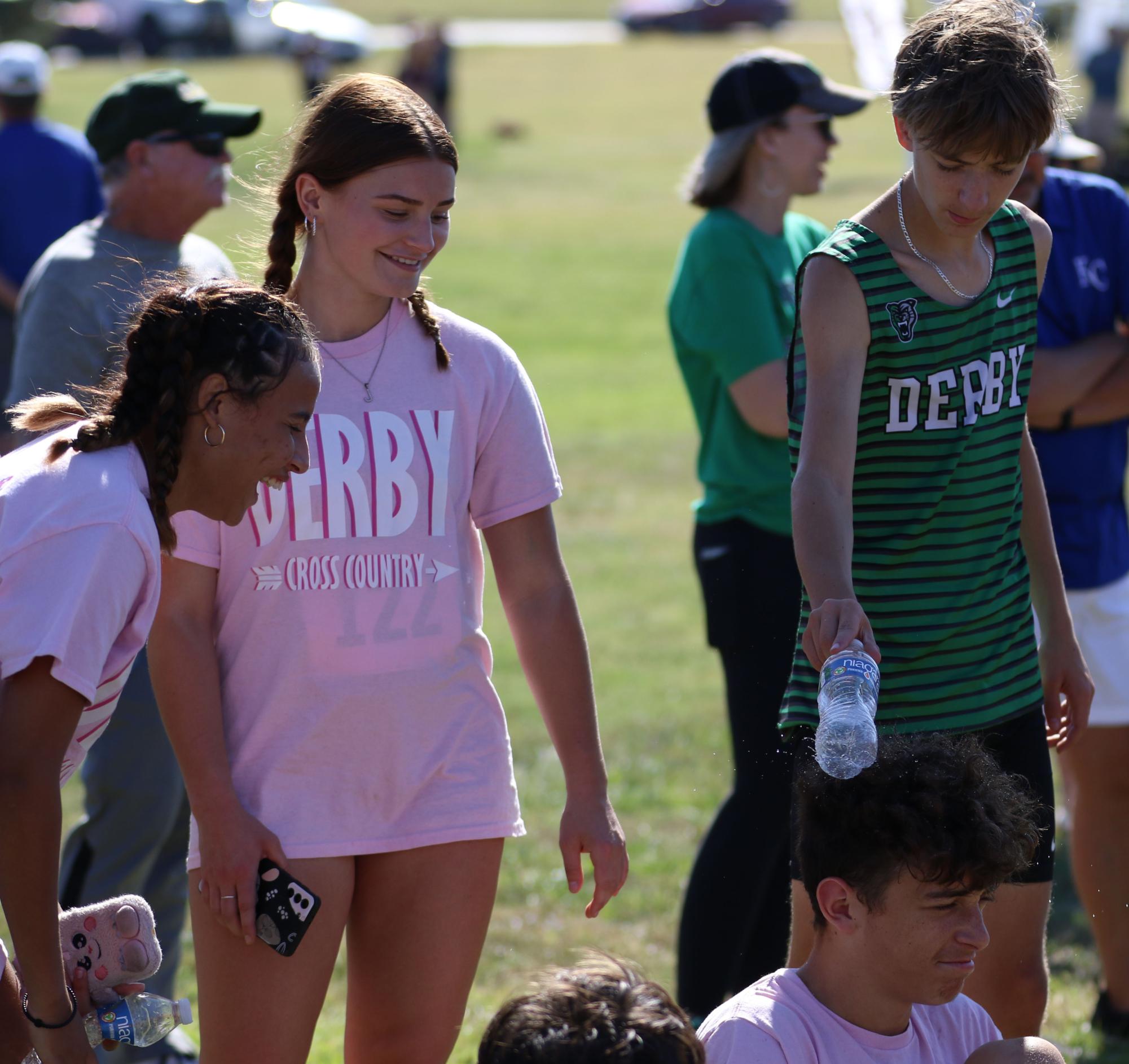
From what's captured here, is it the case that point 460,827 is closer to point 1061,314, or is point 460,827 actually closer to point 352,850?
point 352,850

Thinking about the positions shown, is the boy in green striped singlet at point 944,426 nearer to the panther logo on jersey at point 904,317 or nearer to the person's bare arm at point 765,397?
the panther logo on jersey at point 904,317

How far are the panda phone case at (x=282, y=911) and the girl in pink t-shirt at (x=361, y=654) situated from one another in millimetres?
23

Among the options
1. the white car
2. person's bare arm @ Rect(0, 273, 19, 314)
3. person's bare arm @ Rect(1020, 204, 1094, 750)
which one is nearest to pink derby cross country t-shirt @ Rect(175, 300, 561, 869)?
person's bare arm @ Rect(1020, 204, 1094, 750)

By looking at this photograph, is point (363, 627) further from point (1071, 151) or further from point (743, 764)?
point (1071, 151)

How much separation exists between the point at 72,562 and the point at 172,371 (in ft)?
1.13

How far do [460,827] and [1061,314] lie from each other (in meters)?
2.12

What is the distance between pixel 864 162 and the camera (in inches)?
1074

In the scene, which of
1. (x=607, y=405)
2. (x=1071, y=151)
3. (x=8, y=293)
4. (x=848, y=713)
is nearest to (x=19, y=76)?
(x=8, y=293)

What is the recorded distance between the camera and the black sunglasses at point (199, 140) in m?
4.30

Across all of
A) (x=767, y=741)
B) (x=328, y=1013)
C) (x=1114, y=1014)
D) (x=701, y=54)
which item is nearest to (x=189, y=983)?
(x=328, y=1013)

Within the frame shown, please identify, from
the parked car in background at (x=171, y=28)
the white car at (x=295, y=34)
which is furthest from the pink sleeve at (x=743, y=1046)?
the parked car in background at (x=171, y=28)

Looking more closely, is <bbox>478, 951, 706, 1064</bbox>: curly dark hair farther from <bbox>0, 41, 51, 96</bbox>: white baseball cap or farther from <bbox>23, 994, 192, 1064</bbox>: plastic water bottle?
<bbox>0, 41, 51, 96</bbox>: white baseball cap

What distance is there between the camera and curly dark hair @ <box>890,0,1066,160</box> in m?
2.49

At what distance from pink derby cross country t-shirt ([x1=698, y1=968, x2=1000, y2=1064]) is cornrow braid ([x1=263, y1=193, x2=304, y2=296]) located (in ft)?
4.67
